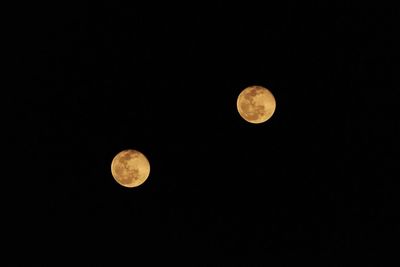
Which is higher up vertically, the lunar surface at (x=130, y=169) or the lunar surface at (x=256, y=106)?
the lunar surface at (x=256, y=106)

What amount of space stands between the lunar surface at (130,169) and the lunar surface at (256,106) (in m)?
1.13

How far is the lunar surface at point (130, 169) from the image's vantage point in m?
5.79

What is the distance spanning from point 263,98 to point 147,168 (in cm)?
135

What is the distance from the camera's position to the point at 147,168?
5.96m

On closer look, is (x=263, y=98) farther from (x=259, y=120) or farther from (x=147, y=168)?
(x=147, y=168)

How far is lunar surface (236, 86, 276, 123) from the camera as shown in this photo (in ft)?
18.8

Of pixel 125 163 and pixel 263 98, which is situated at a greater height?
pixel 263 98

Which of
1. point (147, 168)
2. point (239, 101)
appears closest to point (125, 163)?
point (147, 168)

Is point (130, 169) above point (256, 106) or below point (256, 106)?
below

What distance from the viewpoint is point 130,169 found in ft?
19.3

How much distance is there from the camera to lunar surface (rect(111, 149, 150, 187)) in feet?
19.0

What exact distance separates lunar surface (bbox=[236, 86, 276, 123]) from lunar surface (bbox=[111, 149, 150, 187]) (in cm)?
113

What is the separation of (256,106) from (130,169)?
1.39 metres

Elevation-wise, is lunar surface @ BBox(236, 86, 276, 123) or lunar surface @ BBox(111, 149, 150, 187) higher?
lunar surface @ BBox(236, 86, 276, 123)
